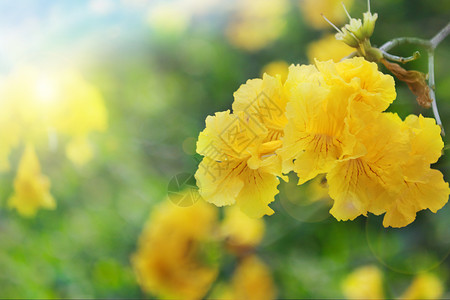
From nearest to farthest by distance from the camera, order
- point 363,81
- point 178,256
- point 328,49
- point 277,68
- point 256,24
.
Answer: point 363,81, point 178,256, point 328,49, point 277,68, point 256,24

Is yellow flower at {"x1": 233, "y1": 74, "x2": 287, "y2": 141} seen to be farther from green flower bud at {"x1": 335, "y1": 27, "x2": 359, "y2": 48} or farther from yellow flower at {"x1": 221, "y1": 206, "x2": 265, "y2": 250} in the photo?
yellow flower at {"x1": 221, "y1": 206, "x2": 265, "y2": 250}

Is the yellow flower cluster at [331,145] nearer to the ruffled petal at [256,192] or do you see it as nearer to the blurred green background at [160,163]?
the ruffled petal at [256,192]

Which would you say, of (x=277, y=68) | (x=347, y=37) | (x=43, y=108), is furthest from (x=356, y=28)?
(x=43, y=108)

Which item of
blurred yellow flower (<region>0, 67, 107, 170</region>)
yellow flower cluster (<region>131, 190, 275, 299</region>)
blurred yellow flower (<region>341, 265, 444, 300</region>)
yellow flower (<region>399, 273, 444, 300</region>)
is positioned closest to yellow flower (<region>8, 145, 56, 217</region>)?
blurred yellow flower (<region>0, 67, 107, 170</region>)

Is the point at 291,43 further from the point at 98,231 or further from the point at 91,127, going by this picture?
the point at 98,231

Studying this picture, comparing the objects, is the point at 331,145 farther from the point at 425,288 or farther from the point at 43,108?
the point at 43,108
